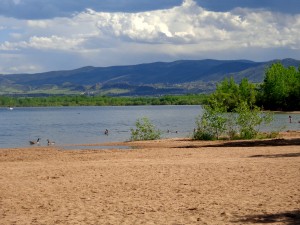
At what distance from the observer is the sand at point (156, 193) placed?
12867 mm

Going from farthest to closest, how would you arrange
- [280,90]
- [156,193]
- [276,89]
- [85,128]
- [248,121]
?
[276,89] < [280,90] < [85,128] < [248,121] < [156,193]

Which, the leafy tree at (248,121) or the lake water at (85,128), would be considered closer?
the leafy tree at (248,121)

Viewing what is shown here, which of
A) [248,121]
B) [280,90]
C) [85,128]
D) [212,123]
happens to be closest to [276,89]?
[280,90]

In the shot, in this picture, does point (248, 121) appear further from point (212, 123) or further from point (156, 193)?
point (156, 193)

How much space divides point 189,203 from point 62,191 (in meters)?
4.59

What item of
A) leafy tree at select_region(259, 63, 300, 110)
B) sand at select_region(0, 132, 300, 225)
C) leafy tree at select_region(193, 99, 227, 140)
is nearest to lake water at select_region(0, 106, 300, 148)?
leafy tree at select_region(193, 99, 227, 140)

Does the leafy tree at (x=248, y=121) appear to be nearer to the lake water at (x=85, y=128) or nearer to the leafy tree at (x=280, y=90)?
the lake water at (x=85, y=128)

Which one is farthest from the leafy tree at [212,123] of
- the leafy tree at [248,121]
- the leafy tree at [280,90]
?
the leafy tree at [280,90]

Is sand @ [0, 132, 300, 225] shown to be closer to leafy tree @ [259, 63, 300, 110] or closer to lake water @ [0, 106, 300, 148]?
lake water @ [0, 106, 300, 148]

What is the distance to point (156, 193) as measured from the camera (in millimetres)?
16156

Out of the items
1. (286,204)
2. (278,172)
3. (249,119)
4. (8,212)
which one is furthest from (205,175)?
(249,119)

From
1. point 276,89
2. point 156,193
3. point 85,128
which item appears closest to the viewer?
point 156,193

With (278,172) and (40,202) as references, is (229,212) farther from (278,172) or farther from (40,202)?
(278,172)

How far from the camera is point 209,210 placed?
13.4 meters
